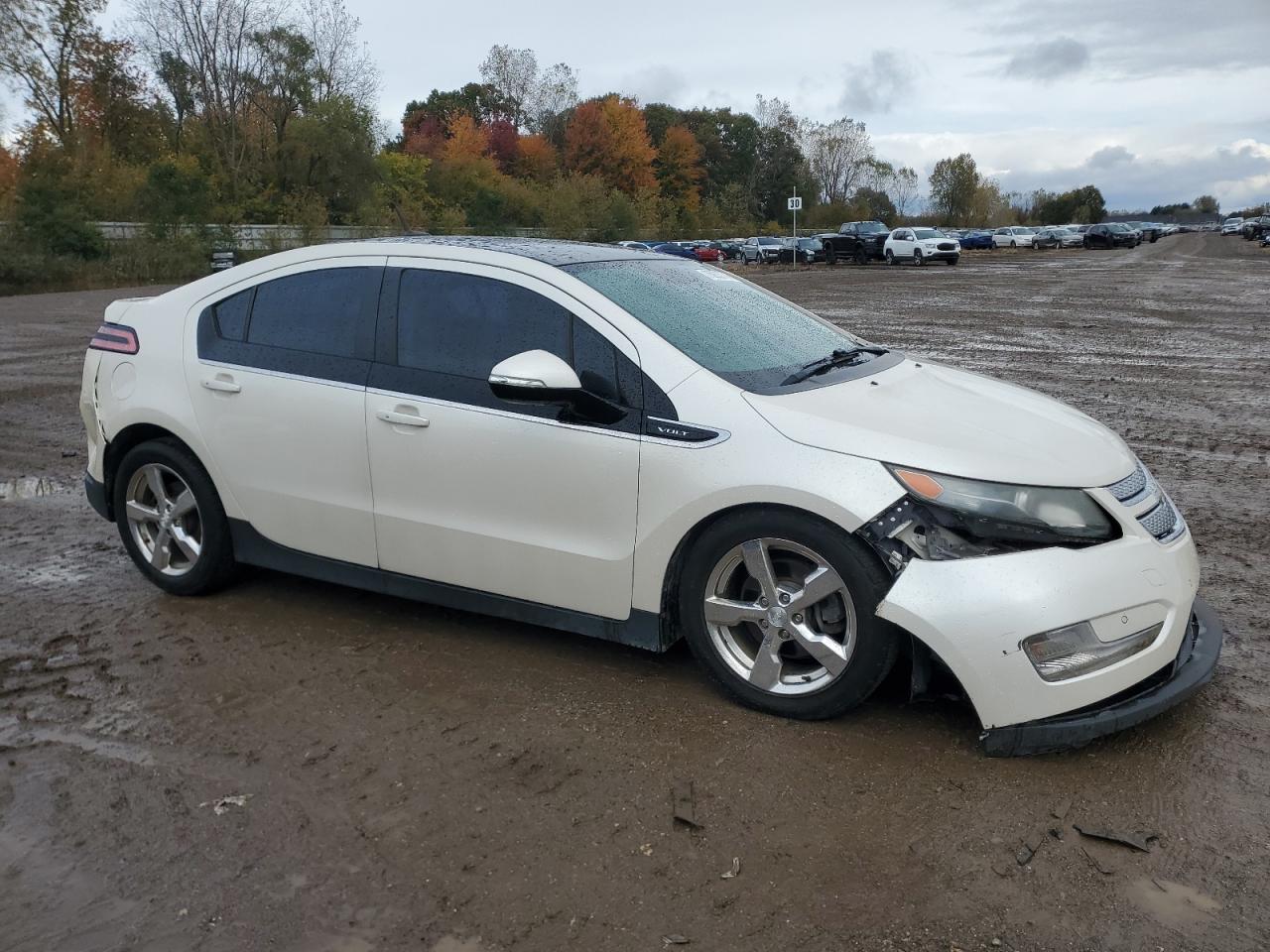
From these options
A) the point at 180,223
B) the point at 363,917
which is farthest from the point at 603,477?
the point at 180,223

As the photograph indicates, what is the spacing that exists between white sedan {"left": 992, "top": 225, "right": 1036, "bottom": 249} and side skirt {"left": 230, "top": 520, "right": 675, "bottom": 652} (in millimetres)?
76467

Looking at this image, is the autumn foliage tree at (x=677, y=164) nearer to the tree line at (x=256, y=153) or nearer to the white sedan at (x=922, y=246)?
the tree line at (x=256, y=153)

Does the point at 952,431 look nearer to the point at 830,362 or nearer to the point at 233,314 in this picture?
the point at 830,362

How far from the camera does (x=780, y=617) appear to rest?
12.1 feet

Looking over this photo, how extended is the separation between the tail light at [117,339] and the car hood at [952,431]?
3.09 meters

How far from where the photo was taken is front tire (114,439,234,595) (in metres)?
4.91

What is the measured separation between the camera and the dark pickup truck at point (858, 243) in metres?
50.6

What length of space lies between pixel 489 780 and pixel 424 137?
90589 millimetres

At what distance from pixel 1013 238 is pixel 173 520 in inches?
3115

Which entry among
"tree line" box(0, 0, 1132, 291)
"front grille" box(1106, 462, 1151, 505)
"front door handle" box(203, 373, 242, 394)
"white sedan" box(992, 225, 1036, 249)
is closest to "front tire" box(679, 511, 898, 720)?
"front grille" box(1106, 462, 1151, 505)

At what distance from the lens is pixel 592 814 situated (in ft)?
10.6


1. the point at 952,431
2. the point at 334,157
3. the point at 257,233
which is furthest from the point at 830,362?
the point at 334,157

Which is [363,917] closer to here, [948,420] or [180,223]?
[948,420]

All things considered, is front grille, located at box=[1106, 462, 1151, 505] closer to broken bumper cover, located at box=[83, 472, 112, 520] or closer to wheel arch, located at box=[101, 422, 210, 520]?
wheel arch, located at box=[101, 422, 210, 520]
